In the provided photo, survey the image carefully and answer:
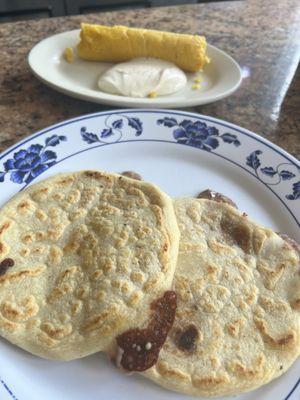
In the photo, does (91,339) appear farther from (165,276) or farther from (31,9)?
(31,9)

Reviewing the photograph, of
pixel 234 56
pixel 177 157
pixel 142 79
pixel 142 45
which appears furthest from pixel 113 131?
pixel 234 56

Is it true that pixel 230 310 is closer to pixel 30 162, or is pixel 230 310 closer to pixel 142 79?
pixel 30 162

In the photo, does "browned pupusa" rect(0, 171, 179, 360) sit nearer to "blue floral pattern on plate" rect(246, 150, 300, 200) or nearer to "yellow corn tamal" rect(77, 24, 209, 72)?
"blue floral pattern on plate" rect(246, 150, 300, 200)

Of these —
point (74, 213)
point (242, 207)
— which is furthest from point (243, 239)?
point (74, 213)

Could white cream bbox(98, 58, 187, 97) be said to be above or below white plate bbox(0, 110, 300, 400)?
above

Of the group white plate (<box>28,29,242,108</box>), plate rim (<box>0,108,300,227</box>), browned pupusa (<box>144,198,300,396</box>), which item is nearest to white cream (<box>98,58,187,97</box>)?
white plate (<box>28,29,242,108</box>)

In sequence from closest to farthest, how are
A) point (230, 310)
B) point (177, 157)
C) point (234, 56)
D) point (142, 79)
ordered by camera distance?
point (230, 310), point (177, 157), point (142, 79), point (234, 56)
